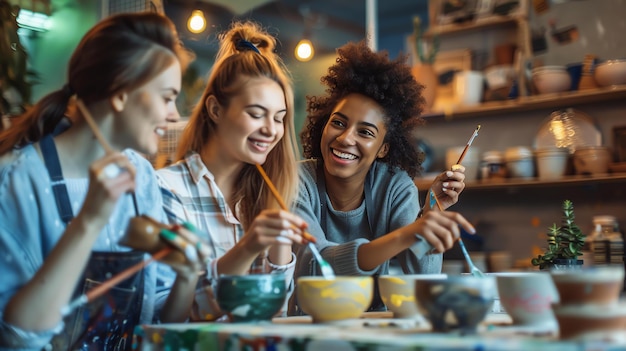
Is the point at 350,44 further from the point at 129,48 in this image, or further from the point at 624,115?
the point at 624,115

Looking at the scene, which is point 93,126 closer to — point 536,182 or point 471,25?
point 536,182

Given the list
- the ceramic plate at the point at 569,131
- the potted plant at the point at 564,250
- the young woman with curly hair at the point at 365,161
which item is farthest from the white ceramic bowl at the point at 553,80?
the potted plant at the point at 564,250

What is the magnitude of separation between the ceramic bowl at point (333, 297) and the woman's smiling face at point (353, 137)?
92 cm

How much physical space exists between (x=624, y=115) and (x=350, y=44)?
193cm

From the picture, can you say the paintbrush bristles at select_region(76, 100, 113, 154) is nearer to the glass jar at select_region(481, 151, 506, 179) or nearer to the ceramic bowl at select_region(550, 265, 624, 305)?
the ceramic bowl at select_region(550, 265, 624, 305)

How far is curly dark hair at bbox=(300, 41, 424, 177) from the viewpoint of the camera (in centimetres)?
227

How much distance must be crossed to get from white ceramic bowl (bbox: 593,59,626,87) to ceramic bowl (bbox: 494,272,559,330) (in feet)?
8.60

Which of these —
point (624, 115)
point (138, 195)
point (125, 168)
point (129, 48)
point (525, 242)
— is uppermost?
point (129, 48)

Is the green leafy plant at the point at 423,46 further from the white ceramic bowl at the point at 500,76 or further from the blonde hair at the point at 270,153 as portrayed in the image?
the blonde hair at the point at 270,153

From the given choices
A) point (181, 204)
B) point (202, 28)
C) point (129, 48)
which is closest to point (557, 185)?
point (202, 28)

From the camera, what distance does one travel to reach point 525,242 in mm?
3922

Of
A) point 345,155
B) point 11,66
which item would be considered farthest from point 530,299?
point 11,66

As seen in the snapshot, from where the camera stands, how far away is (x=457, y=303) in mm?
1065

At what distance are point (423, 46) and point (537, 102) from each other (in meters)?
0.90
